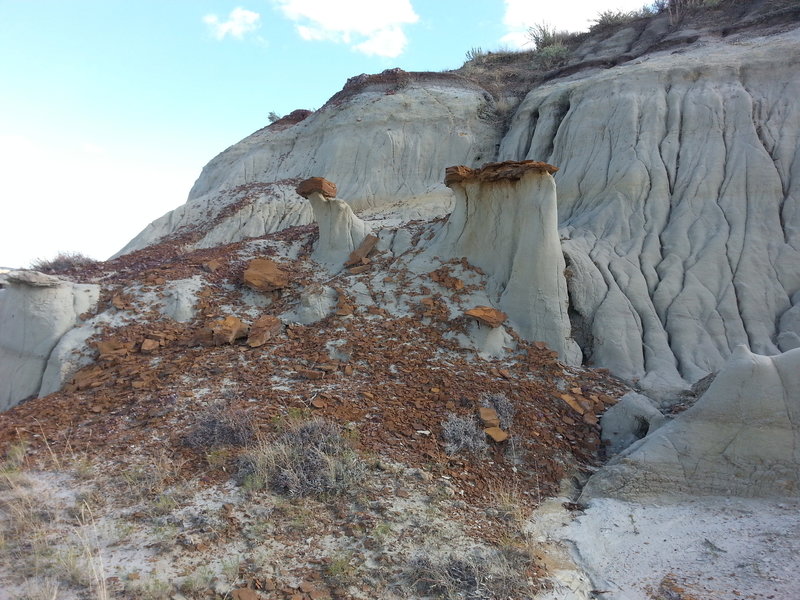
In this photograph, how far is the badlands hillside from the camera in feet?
14.2

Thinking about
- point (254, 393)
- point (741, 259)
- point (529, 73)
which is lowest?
point (254, 393)

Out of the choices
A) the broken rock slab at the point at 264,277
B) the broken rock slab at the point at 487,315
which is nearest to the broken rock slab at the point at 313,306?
the broken rock slab at the point at 264,277

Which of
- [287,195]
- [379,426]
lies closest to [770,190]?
[379,426]

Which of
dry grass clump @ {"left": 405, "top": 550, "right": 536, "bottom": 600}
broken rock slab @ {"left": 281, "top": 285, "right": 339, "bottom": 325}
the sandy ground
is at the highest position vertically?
broken rock slab @ {"left": 281, "top": 285, "right": 339, "bottom": 325}

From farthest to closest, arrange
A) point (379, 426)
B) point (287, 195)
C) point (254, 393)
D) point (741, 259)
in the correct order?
point (287, 195) → point (741, 259) → point (254, 393) → point (379, 426)

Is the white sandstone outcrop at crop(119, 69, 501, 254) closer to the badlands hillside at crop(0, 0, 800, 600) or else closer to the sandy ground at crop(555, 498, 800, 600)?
the badlands hillside at crop(0, 0, 800, 600)

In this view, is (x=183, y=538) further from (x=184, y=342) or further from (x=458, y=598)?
(x=184, y=342)

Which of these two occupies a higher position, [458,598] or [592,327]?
[592,327]

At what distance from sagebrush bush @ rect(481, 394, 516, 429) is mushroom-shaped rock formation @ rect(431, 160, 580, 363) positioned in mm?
2492

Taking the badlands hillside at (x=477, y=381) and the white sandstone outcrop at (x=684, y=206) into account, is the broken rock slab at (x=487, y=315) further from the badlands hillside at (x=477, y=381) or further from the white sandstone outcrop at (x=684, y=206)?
the white sandstone outcrop at (x=684, y=206)

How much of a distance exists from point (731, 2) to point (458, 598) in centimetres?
2320

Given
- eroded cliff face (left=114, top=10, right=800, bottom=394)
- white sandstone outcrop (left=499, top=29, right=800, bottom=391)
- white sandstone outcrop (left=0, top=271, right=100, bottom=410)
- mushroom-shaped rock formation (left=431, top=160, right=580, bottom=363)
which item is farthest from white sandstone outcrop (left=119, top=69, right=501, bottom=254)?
white sandstone outcrop (left=0, top=271, right=100, bottom=410)

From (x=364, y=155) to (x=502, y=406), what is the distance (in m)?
16.1

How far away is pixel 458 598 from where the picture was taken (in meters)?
3.88
